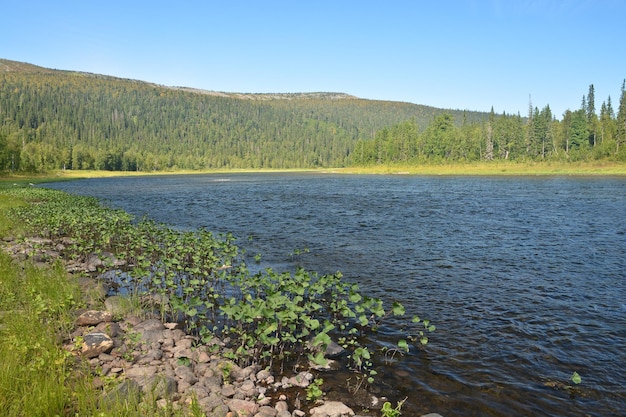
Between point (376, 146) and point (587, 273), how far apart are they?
170m

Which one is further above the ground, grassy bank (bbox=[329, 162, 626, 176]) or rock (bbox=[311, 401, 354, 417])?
grassy bank (bbox=[329, 162, 626, 176])

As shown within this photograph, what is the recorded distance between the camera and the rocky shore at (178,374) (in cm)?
764

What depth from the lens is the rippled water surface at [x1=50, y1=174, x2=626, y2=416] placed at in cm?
Answer: 900

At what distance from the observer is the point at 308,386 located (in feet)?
29.2

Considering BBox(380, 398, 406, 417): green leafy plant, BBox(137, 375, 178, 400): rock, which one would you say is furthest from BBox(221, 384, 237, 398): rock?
BBox(380, 398, 406, 417): green leafy plant

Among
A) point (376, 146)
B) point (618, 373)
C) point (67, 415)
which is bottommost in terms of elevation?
point (618, 373)

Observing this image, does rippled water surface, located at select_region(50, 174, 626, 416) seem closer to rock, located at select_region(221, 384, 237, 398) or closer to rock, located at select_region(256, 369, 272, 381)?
rock, located at select_region(256, 369, 272, 381)

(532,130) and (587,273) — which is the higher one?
(532,130)

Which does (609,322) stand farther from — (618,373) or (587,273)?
(587,273)

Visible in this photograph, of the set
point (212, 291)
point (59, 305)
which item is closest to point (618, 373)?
point (212, 291)

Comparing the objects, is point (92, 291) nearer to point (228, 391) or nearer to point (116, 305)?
point (116, 305)

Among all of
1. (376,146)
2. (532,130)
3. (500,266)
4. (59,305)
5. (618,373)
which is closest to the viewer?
(618,373)

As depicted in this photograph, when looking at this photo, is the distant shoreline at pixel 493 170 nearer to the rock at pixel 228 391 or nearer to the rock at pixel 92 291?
the rock at pixel 92 291

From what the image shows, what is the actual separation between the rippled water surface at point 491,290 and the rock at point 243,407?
10.3 feet
